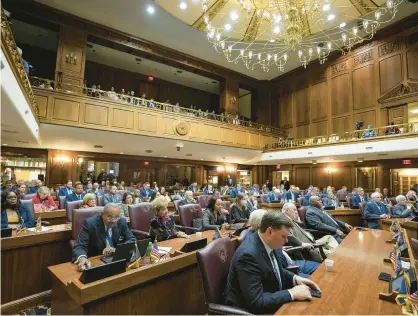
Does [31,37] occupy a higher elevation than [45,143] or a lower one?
higher

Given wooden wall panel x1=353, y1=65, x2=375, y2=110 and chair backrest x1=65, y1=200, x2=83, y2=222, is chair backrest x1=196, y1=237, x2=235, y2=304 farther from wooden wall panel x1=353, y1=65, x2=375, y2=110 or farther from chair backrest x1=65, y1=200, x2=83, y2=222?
wooden wall panel x1=353, y1=65, x2=375, y2=110

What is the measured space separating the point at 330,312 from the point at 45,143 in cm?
1049

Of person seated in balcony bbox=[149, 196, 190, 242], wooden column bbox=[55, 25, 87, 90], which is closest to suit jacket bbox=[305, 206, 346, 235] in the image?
person seated in balcony bbox=[149, 196, 190, 242]

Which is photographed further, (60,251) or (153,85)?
(153,85)

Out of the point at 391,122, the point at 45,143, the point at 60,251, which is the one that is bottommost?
the point at 60,251

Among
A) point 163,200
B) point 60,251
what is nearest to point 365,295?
point 163,200

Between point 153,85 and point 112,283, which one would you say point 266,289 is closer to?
point 112,283

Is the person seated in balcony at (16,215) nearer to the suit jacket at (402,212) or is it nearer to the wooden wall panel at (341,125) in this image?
the suit jacket at (402,212)

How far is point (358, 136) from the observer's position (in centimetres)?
1052

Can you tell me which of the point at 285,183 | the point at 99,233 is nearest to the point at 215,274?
the point at 99,233

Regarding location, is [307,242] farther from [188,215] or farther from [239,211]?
[188,215]

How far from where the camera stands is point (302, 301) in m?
1.48

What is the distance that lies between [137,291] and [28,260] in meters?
1.61

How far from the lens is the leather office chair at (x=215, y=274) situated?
4.76 feet
